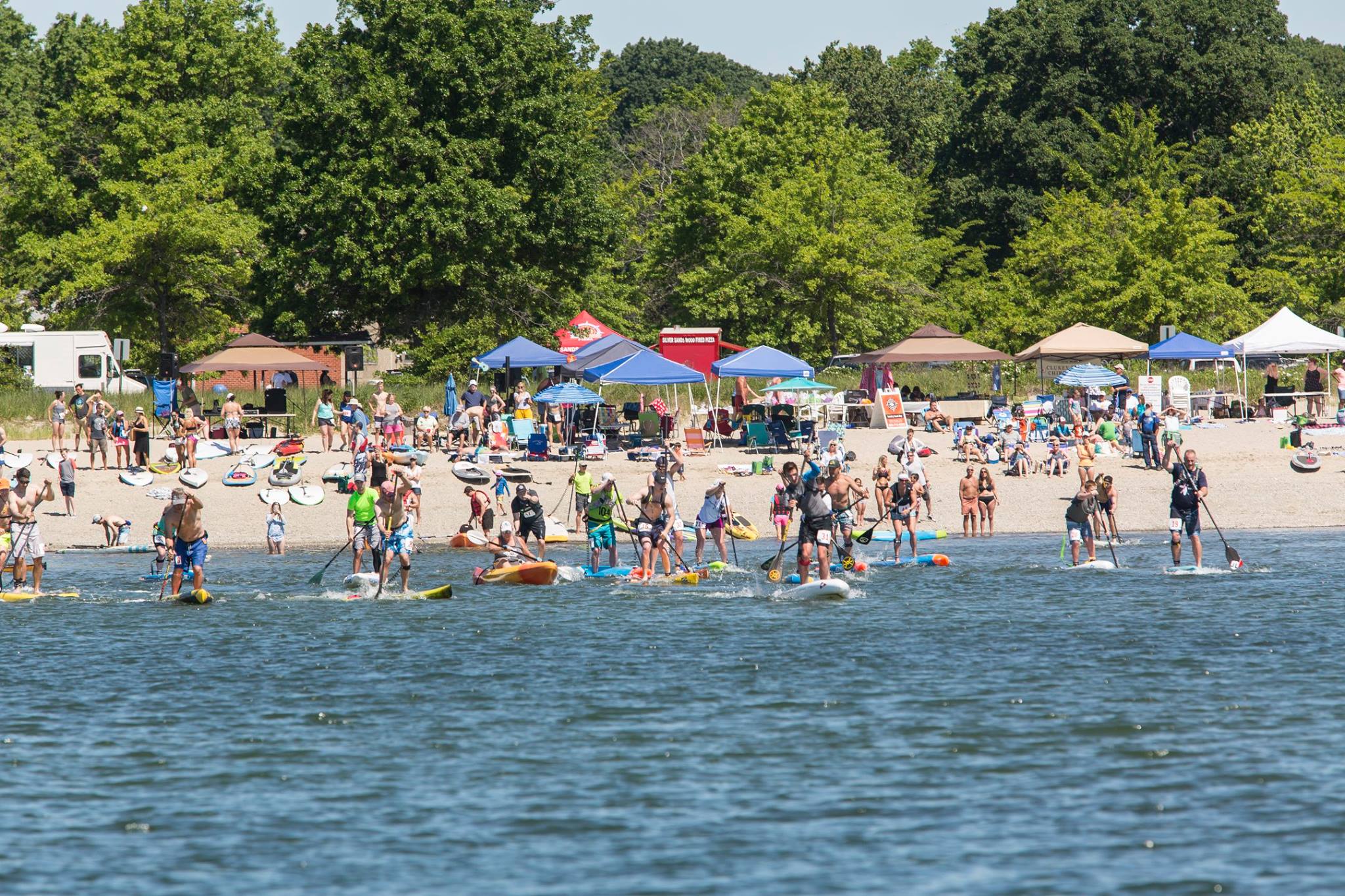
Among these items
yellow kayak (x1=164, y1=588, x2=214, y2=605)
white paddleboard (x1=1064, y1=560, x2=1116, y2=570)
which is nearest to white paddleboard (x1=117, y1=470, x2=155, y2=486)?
yellow kayak (x1=164, y1=588, x2=214, y2=605)

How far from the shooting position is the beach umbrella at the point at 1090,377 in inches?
1606

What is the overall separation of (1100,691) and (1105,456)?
20.8m

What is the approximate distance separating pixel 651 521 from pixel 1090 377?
64.9ft

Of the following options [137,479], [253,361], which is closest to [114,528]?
[137,479]

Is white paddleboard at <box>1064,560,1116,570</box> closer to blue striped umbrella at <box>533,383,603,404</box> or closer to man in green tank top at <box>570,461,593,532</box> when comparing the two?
man in green tank top at <box>570,461,593,532</box>

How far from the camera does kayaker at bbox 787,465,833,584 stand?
21.8 meters

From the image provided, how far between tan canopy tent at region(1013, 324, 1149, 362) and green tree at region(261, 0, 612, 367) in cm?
1493

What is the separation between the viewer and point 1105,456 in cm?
3756

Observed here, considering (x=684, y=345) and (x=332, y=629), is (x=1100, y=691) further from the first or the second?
(x=684, y=345)

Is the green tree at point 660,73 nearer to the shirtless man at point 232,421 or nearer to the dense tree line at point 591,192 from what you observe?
the dense tree line at point 591,192

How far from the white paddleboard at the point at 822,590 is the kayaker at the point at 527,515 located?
433 centimetres

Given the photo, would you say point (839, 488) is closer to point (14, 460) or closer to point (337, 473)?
point (337, 473)

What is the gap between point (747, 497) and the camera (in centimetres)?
3450

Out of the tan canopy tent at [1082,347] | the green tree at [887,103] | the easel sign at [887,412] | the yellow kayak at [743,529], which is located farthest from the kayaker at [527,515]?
the green tree at [887,103]
